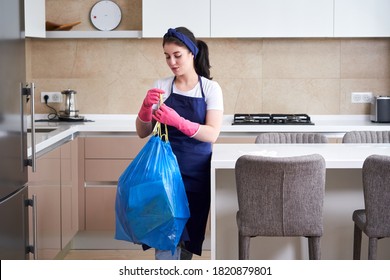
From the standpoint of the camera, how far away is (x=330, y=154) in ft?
11.6

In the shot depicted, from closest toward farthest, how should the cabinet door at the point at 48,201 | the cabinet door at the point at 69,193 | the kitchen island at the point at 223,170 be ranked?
1. the kitchen island at the point at 223,170
2. the cabinet door at the point at 48,201
3. the cabinet door at the point at 69,193

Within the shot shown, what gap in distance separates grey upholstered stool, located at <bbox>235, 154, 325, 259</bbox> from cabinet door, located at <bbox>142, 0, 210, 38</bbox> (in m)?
2.27

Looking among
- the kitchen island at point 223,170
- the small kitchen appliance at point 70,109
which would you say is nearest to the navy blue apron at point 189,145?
the kitchen island at point 223,170

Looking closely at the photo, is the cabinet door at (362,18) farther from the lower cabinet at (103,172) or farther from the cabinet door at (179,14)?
the lower cabinet at (103,172)

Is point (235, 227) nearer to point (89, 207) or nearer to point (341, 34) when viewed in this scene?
point (89, 207)

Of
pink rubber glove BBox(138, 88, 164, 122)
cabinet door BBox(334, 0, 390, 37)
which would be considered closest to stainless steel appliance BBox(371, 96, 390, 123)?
cabinet door BBox(334, 0, 390, 37)

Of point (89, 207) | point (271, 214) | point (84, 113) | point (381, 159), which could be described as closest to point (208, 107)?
point (271, 214)

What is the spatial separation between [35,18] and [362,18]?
2.26 meters

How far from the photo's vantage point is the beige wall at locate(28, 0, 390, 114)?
5582mm

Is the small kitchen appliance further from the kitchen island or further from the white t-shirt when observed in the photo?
the white t-shirt

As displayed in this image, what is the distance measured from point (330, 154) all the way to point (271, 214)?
0.55 m

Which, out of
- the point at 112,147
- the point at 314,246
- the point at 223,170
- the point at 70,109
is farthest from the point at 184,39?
the point at 70,109

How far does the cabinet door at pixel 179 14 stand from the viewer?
5219 millimetres

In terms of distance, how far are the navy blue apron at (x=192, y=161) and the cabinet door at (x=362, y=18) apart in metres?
2.13
